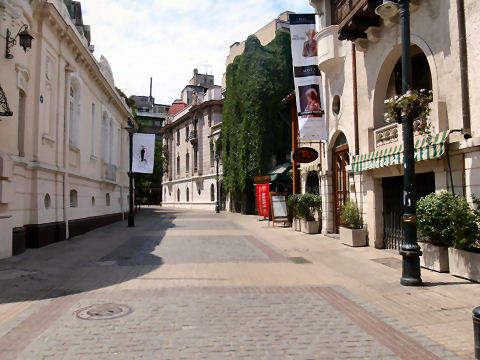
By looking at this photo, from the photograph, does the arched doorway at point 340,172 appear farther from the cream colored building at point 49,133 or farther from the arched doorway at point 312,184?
the cream colored building at point 49,133

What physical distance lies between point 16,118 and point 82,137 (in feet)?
21.4

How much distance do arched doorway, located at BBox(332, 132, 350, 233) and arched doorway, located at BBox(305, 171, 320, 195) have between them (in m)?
2.22

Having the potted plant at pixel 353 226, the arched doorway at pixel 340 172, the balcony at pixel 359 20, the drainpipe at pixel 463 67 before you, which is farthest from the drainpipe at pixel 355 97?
the drainpipe at pixel 463 67

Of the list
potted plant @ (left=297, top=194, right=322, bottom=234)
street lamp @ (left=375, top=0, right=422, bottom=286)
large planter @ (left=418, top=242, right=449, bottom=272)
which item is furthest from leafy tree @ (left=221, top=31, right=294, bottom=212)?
street lamp @ (left=375, top=0, right=422, bottom=286)

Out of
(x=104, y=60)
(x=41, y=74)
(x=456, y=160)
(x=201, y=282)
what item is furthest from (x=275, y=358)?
(x=104, y=60)

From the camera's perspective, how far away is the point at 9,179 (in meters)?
9.88

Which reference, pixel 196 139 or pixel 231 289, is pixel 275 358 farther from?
pixel 196 139

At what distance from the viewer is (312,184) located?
60.3 ft

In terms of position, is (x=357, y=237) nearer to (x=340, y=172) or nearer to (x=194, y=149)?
(x=340, y=172)

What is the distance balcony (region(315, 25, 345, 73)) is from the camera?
46.2 ft

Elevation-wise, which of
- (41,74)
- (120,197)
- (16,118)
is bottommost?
(120,197)

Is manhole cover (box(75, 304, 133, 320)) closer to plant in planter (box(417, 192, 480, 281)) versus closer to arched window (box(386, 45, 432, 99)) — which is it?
plant in planter (box(417, 192, 480, 281))

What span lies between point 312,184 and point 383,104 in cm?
684

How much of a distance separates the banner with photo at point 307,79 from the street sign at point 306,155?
1174 millimetres
